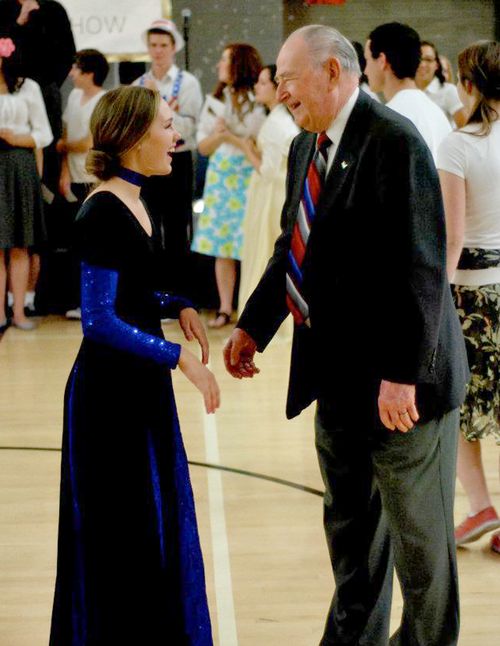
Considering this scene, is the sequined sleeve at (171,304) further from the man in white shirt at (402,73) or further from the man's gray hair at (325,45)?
the man in white shirt at (402,73)

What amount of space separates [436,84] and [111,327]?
6.06m

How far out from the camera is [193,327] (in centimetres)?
270

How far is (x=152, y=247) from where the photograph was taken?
2.63 meters

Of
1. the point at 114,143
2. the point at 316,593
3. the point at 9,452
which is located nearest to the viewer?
the point at 114,143

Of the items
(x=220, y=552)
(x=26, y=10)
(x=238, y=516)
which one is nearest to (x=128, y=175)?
(x=220, y=552)

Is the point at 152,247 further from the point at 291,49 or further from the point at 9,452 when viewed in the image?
the point at 9,452

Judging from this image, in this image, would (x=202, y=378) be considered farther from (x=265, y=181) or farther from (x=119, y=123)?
(x=265, y=181)

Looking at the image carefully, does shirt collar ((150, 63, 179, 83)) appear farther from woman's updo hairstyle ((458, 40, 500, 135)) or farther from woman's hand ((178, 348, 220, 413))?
woman's hand ((178, 348, 220, 413))

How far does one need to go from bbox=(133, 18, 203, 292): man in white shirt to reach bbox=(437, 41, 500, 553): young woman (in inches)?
159

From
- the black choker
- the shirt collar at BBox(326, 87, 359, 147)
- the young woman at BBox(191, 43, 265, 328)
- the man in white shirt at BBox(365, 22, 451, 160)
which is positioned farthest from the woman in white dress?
the shirt collar at BBox(326, 87, 359, 147)

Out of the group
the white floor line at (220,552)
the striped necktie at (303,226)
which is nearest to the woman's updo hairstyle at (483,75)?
the striped necktie at (303,226)

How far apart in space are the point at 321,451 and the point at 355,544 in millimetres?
253

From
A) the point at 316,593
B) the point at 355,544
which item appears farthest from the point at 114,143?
the point at 316,593

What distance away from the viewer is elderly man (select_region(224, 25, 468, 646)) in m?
2.31
